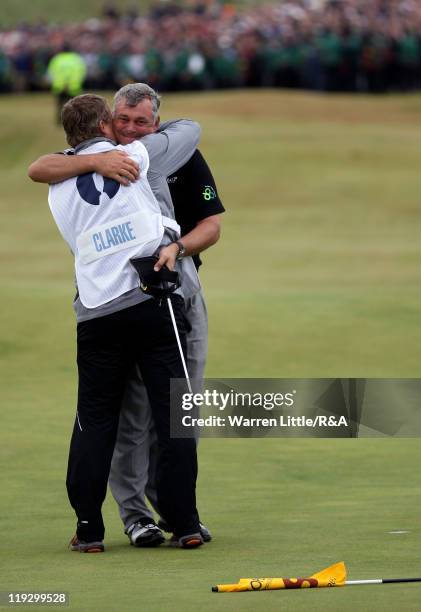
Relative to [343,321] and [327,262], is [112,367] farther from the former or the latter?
[327,262]

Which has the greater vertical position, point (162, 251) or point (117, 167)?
point (117, 167)

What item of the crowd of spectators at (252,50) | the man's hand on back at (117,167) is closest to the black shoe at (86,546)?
the man's hand on back at (117,167)

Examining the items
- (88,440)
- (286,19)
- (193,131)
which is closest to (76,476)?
(88,440)

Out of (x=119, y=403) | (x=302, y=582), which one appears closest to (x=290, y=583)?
(x=302, y=582)

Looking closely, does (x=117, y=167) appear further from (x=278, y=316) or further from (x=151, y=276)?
(x=278, y=316)

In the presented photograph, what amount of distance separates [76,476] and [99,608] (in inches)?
61.2

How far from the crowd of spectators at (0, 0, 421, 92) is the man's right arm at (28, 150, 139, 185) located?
30.8 m

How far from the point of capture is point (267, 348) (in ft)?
43.7

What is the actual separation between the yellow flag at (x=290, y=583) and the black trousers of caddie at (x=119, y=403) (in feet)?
3.75

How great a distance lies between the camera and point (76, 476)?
252 inches

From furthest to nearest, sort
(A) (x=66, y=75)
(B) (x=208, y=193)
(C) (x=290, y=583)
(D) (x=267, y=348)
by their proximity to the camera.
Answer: (A) (x=66, y=75)
(D) (x=267, y=348)
(B) (x=208, y=193)
(C) (x=290, y=583)

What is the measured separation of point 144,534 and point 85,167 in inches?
64.7

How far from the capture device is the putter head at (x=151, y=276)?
6.17m

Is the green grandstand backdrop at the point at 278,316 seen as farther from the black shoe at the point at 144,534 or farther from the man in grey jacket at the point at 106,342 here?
the man in grey jacket at the point at 106,342
